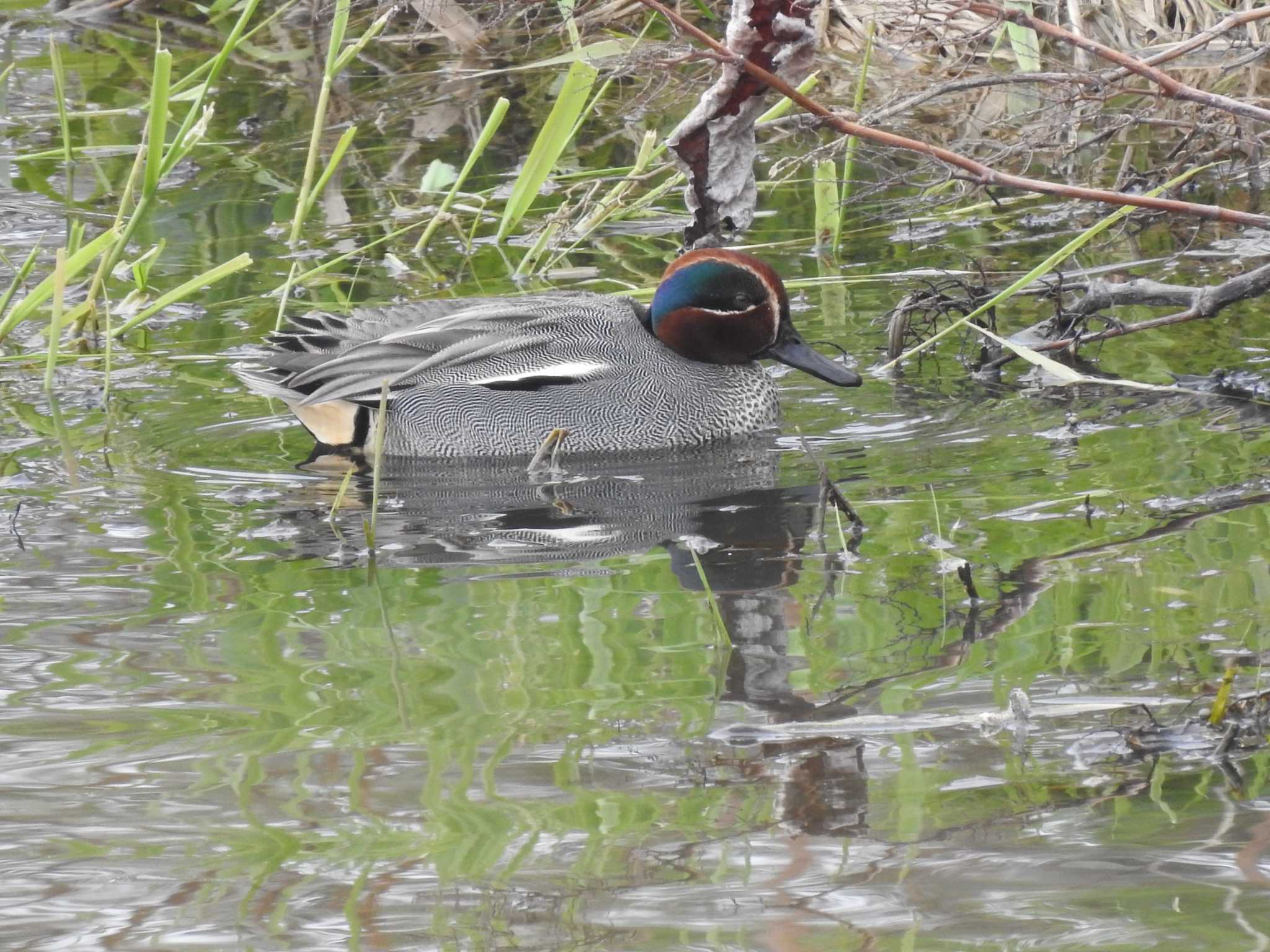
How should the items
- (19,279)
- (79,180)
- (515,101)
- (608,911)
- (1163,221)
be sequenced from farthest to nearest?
→ (515,101), (79,180), (1163,221), (19,279), (608,911)

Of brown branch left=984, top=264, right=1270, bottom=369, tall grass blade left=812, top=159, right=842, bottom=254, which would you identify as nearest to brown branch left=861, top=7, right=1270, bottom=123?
brown branch left=984, top=264, right=1270, bottom=369

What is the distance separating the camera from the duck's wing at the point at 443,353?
5.69 metres

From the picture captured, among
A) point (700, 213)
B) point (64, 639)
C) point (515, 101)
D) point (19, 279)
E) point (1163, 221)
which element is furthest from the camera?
point (515, 101)

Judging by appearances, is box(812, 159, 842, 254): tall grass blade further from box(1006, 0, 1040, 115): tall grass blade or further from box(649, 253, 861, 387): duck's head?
box(649, 253, 861, 387): duck's head

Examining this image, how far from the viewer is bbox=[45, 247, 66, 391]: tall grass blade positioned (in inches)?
206

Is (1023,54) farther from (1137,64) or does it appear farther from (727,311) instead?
(1137,64)

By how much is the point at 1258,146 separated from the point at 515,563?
8.83ft

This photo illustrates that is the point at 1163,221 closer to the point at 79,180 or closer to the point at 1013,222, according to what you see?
the point at 1013,222

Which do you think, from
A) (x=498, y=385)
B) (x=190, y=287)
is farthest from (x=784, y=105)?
(x=190, y=287)

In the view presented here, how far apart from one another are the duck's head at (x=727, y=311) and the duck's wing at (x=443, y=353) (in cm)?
21

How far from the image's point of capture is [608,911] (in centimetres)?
253

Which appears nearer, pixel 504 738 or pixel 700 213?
pixel 504 738

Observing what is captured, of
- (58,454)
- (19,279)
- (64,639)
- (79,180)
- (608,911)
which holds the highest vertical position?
(79,180)

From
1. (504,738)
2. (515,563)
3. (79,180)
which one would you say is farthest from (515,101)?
(504,738)
